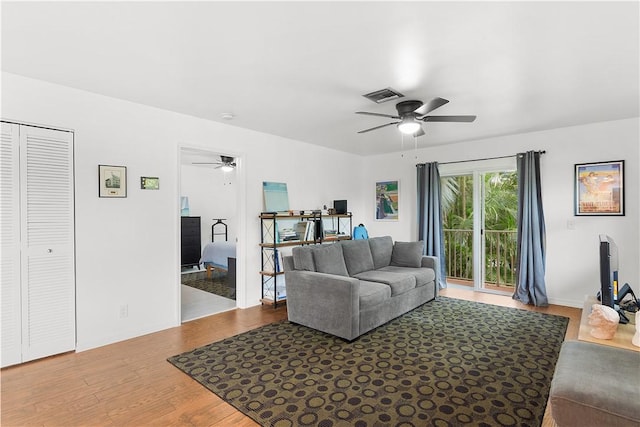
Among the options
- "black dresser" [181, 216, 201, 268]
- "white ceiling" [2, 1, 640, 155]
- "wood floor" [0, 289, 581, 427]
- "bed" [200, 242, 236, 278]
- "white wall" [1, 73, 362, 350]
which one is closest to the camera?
"white ceiling" [2, 1, 640, 155]

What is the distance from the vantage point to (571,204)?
451 centimetres

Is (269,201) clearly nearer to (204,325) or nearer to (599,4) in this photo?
(204,325)

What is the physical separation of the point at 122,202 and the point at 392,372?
3.05 metres

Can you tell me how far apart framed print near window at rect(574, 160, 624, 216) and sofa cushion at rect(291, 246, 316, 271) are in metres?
3.65

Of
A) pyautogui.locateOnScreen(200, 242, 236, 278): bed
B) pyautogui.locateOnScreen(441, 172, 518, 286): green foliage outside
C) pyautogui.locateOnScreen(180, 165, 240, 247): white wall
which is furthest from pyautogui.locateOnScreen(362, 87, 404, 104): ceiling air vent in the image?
pyautogui.locateOnScreen(180, 165, 240, 247): white wall

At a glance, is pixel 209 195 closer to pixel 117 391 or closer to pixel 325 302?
pixel 325 302

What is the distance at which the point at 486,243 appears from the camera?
5.49 meters

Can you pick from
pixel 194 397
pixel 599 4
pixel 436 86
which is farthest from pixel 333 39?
pixel 194 397

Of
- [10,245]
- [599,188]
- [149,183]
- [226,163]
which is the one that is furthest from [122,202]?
[599,188]

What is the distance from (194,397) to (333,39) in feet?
8.70

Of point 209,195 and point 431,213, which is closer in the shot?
point 431,213

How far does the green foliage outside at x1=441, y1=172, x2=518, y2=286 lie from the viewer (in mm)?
5273

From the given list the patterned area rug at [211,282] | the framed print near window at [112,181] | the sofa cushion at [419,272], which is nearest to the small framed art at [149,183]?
the framed print near window at [112,181]

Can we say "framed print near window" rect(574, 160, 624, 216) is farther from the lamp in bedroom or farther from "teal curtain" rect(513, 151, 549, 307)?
the lamp in bedroom
